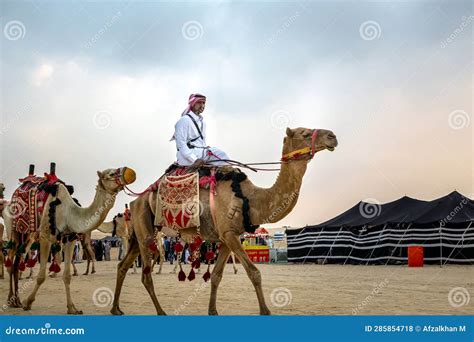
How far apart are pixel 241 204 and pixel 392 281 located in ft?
28.2

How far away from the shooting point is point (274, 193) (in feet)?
24.6

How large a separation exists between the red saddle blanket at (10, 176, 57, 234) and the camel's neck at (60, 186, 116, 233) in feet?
2.37

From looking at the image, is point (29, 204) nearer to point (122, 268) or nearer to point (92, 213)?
point (92, 213)

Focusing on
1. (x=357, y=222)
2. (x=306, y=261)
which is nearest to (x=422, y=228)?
(x=357, y=222)

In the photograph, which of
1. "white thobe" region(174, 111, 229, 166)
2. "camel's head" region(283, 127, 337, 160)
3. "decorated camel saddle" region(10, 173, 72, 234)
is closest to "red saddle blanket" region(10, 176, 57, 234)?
"decorated camel saddle" region(10, 173, 72, 234)

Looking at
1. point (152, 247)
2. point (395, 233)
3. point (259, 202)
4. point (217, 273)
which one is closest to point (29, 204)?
point (152, 247)

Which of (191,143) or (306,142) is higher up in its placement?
(191,143)

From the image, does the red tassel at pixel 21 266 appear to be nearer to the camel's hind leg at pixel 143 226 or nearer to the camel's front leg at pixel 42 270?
the camel's front leg at pixel 42 270

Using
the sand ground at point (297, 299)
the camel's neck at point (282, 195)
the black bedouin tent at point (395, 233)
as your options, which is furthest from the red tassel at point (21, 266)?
the black bedouin tent at point (395, 233)

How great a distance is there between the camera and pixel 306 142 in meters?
7.27

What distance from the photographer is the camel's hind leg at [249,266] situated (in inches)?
281

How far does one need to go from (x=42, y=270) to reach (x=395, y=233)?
1744 cm

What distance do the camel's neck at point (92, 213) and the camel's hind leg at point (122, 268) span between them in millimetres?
638

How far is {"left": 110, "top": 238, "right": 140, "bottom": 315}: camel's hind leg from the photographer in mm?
8531
